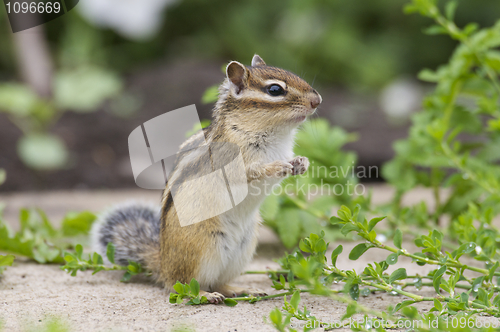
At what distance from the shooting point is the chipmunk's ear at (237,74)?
105 inches

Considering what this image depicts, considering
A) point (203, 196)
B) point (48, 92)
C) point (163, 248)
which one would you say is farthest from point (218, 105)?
point (48, 92)

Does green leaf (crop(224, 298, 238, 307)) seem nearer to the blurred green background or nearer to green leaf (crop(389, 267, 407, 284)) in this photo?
green leaf (crop(389, 267, 407, 284))

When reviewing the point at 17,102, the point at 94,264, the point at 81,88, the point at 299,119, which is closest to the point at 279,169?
the point at 299,119

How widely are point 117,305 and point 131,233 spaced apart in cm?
64

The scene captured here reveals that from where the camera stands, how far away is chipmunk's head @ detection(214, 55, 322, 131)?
8.67ft

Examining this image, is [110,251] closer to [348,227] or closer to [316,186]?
[348,227]

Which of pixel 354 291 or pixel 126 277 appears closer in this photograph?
pixel 354 291

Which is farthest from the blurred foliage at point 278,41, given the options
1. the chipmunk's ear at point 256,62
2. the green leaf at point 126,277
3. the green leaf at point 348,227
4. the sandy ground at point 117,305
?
the green leaf at point 348,227

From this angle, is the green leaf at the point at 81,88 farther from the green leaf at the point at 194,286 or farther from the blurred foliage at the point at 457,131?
the green leaf at the point at 194,286

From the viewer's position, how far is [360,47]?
823cm

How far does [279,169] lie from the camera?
98.0 inches

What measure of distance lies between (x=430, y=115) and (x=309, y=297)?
6.56 feet

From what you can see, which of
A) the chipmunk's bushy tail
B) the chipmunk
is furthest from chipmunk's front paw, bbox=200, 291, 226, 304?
the chipmunk's bushy tail

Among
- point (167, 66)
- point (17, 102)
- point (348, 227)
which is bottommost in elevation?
point (348, 227)
